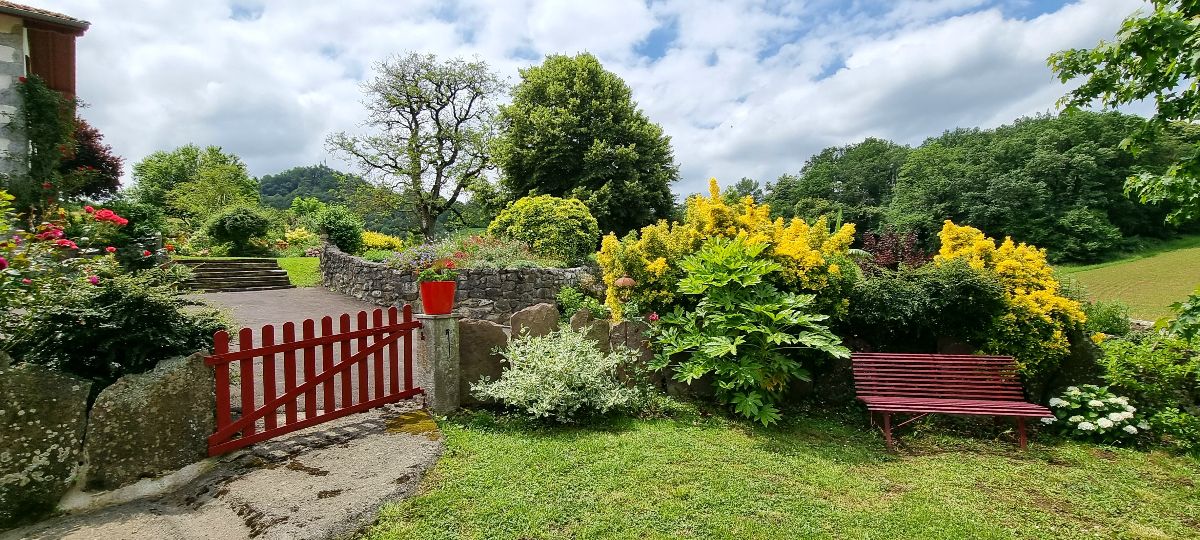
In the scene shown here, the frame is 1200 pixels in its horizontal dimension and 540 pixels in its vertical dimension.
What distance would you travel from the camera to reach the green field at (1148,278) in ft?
44.6

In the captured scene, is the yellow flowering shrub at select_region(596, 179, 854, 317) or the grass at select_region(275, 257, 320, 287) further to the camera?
the grass at select_region(275, 257, 320, 287)

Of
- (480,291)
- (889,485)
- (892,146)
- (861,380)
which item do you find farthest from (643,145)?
(892,146)

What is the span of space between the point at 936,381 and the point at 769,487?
280cm

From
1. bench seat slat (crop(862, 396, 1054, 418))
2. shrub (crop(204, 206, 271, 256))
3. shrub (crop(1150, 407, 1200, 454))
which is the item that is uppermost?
shrub (crop(204, 206, 271, 256))

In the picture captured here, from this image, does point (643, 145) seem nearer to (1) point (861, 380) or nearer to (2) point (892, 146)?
(1) point (861, 380)

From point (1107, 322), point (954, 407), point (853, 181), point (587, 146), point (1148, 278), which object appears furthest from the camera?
point (853, 181)

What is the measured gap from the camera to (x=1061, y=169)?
28797mm

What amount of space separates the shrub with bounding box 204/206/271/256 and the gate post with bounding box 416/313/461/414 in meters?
17.8

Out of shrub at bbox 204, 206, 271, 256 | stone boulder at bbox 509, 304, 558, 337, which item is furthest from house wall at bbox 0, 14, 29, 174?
stone boulder at bbox 509, 304, 558, 337

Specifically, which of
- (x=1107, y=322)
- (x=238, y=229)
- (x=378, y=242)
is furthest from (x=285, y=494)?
(x=238, y=229)

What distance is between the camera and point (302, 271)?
54.1 ft

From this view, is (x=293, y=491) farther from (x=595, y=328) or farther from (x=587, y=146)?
(x=587, y=146)

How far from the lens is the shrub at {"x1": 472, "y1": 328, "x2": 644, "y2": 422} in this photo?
4695 mm

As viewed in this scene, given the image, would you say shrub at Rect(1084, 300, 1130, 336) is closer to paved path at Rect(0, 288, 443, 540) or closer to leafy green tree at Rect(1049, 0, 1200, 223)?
leafy green tree at Rect(1049, 0, 1200, 223)
